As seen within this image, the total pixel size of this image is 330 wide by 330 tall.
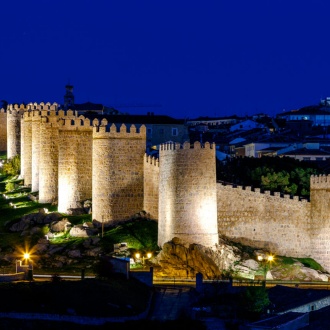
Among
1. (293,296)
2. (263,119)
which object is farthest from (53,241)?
(263,119)

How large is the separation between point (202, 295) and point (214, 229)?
7.24 metres

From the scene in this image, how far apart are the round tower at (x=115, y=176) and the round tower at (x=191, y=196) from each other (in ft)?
14.1

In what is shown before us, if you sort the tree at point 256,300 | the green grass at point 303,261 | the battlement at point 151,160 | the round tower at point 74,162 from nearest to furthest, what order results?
1. the tree at point 256,300
2. the green grass at point 303,261
3. the battlement at point 151,160
4. the round tower at point 74,162

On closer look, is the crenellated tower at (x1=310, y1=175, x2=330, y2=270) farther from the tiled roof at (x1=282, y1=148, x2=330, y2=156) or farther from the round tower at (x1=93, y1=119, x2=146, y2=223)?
the tiled roof at (x1=282, y1=148, x2=330, y2=156)

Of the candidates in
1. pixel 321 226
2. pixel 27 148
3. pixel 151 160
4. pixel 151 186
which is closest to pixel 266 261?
pixel 321 226

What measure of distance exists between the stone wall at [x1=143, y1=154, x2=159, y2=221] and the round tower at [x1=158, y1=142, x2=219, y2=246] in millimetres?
3119

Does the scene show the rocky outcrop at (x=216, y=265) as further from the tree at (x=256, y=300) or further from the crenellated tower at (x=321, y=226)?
the tree at (x=256, y=300)

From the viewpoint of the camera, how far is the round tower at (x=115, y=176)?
5725 centimetres

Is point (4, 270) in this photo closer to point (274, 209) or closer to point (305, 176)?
point (274, 209)

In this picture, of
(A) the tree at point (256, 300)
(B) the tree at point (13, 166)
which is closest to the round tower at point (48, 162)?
(B) the tree at point (13, 166)

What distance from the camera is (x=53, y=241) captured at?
5531 cm

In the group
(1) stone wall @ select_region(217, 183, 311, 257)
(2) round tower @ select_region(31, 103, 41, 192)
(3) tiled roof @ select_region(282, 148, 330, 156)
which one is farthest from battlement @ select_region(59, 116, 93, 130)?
(3) tiled roof @ select_region(282, 148, 330, 156)

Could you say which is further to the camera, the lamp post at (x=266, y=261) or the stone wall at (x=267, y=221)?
the stone wall at (x=267, y=221)

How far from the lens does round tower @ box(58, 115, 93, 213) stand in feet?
197
